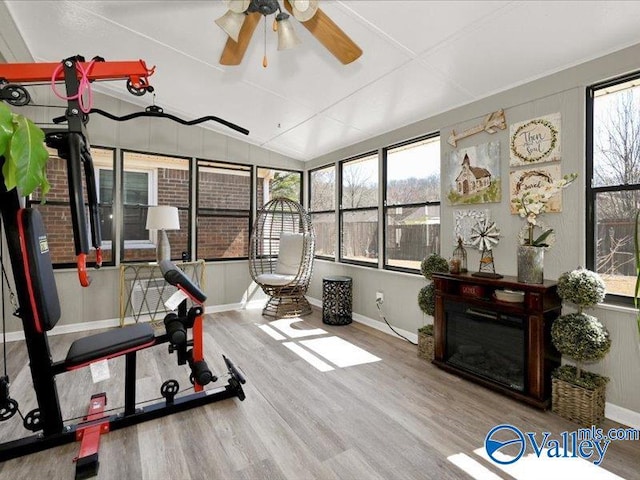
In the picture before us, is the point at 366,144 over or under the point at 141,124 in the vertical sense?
under

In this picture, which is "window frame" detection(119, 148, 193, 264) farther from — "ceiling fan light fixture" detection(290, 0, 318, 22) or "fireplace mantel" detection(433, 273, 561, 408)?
"fireplace mantel" detection(433, 273, 561, 408)

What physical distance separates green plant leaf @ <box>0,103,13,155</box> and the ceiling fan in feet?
3.28

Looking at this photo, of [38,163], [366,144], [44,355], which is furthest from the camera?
[366,144]

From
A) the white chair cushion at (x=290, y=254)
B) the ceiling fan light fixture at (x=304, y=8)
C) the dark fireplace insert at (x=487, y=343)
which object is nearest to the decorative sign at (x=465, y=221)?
the dark fireplace insert at (x=487, y=343)

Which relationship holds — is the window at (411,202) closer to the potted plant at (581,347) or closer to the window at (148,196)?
the potted plant at (581,347)

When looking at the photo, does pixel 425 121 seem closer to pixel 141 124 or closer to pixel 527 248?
pixel 527 248

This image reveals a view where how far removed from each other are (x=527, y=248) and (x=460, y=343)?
3.15 ft

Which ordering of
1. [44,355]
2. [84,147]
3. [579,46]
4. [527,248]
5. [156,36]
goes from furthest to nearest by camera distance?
[156,36]
[527,248]
[579,46]
[44,355]
[84,147]

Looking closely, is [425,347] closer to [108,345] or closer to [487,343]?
[487,343]

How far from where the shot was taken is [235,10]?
1451 mm

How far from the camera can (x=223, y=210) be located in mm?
4848

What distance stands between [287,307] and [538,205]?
340cm

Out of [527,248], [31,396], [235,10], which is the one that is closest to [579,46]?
[527,248]

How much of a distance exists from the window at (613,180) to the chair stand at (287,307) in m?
3.32
